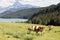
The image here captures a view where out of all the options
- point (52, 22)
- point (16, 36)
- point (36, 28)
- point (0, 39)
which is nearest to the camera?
point (0, 39)

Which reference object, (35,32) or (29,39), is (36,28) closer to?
(35,32)

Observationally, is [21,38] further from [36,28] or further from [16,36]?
[36,28]

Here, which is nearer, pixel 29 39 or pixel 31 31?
pixel 29 39

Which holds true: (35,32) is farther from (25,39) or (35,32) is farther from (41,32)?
(25,39)

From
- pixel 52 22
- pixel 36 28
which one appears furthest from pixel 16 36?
pixel 52 22

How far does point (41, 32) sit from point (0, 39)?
10877mm

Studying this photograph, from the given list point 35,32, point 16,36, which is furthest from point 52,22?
point 16,36

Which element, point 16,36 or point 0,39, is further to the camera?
point 16,36

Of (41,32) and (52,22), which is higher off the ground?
(41,32)

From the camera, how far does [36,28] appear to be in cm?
2478

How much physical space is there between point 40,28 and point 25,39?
8.86 m

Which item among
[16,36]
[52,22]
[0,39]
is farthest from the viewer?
[52,22]

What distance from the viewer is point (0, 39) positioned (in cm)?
1466

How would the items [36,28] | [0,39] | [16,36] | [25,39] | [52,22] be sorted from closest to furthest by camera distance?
[0,39] < [25,39] < [16,36] < [36,28] < [52,22]
